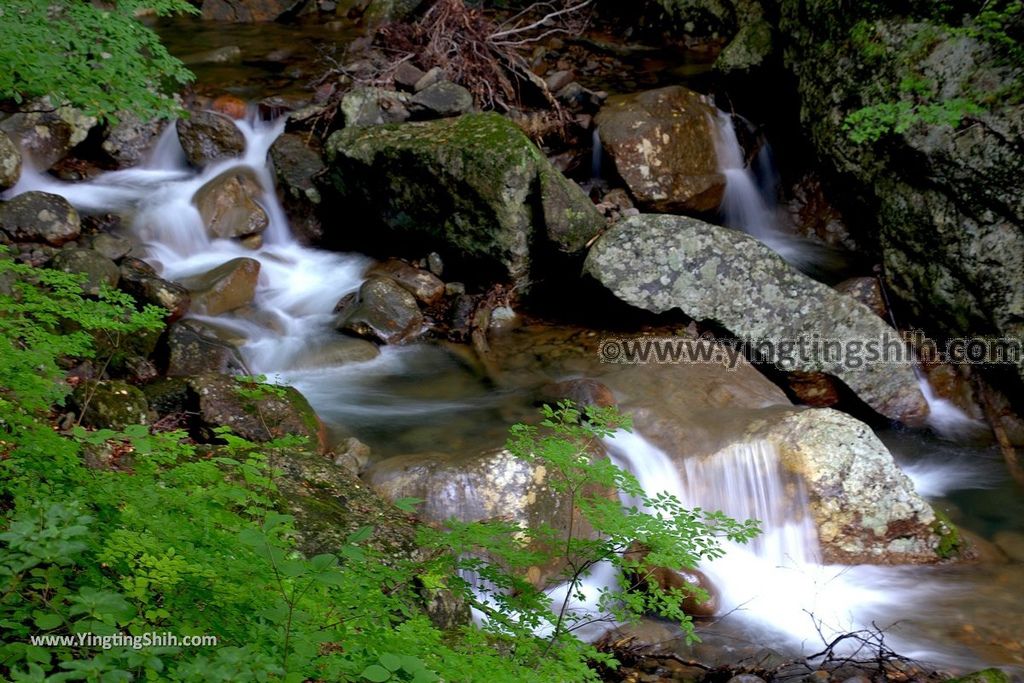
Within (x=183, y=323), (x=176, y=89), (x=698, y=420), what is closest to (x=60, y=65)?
(x=183, y=323)

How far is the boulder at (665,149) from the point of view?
26.6 ft

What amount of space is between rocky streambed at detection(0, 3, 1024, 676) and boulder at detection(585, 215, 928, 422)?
1.0 inches

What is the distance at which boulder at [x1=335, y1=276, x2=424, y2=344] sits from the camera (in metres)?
6.83

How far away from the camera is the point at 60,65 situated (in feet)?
11.3

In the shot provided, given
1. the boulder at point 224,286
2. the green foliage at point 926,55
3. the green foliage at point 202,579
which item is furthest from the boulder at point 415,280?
the green foliage at point 202,579

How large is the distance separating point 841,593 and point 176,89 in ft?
28.2

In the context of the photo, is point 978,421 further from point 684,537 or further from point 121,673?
point 121,673

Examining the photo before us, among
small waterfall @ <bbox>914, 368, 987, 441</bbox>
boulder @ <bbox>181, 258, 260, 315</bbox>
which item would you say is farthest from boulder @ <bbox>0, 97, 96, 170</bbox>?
small waterfall @ <bbox>914, 368, 987, 441</bbox>

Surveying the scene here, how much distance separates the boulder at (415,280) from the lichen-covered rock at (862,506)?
3.59m

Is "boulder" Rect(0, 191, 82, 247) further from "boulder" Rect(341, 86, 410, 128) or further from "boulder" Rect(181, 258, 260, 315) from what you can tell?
"boulder" Rect(341, 86, 410, 128)

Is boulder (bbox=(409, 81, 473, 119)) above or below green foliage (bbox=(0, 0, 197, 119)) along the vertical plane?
above

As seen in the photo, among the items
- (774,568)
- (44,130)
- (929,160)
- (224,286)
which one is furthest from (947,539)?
(44,130)

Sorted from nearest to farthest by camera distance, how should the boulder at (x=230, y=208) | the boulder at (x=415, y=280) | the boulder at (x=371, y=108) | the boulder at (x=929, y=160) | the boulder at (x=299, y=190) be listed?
the boulder at (x=929, y=160)
the boulder at (x=415, y=280)
the boulder at (x=230, y=208)
the boulder at (x=299, y=190)
the boulder at (x=371, y=108)

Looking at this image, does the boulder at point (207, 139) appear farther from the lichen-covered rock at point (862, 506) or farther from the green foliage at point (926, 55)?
the lichen-covered rock at point (862, 506)
